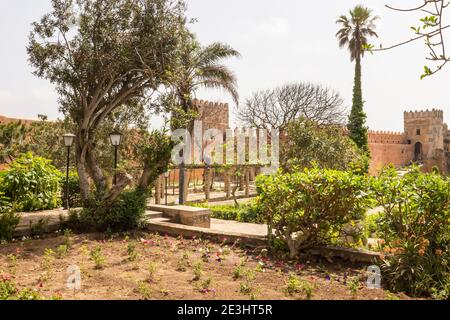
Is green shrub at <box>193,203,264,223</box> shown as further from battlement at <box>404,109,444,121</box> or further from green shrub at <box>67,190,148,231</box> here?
battlement at <box>404,109,444,121</box>

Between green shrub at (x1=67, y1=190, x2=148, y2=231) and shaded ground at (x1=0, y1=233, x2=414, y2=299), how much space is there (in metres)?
0.73

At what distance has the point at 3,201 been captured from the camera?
782cm

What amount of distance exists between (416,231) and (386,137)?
4274cm

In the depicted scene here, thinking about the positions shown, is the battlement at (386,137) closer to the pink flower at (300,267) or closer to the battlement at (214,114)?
the battlement at (214,114)

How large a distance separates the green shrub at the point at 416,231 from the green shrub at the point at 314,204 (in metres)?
0.36

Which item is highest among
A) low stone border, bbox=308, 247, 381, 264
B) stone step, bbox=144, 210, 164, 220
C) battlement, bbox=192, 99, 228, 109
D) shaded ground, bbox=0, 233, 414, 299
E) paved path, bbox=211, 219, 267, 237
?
battlement, bbox=192, 99, 228, 109

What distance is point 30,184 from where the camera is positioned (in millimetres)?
8992

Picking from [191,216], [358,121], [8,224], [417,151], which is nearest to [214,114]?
[358,121]

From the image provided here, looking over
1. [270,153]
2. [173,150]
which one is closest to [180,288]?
[173,150]

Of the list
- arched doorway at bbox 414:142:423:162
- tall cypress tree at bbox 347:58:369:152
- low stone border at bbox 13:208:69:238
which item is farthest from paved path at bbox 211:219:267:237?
arched doorway at bbox 414:142:423:162

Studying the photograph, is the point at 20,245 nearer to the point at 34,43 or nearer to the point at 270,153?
the point at 34,43

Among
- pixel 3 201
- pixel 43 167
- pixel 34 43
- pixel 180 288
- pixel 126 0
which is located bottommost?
pixel 180 288

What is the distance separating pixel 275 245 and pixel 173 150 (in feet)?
10.0

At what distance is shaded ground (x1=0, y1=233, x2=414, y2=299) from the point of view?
420cm
